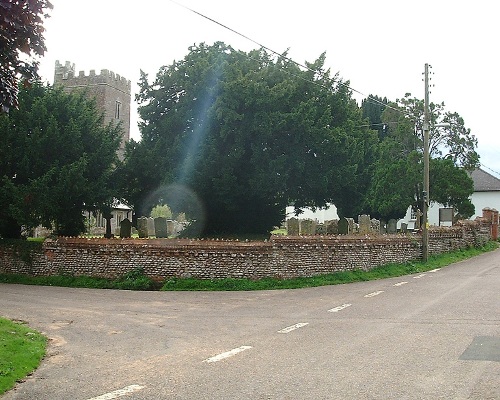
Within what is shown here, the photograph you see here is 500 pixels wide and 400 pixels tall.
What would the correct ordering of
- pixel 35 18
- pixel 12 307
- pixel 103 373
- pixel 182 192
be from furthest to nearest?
pixel 182 192
pixel 12 307
pixel 103 373
pixel 35 18

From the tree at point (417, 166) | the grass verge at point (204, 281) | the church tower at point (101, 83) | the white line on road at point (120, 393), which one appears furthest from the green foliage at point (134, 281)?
the church tower at point (101, 83)

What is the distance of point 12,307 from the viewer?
14.3m

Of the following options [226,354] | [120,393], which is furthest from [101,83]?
[120,393]

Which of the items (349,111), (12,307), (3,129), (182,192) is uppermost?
(349,111)

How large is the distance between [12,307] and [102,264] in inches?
189

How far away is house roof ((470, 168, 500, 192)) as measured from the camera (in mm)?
59131

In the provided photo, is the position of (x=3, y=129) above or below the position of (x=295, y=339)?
above

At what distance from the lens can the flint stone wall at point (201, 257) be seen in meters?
17.9

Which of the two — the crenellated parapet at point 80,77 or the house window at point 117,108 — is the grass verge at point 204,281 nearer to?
the crenellated parapet at point 80,77

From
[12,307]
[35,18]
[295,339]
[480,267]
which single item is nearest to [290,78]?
[480,267]

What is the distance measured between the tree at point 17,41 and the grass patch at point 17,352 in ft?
11.4

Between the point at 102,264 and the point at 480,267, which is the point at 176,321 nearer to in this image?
the point at 102,264

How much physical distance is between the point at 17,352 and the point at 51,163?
552 inches

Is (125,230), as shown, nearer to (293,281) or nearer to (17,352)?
(293,281)
